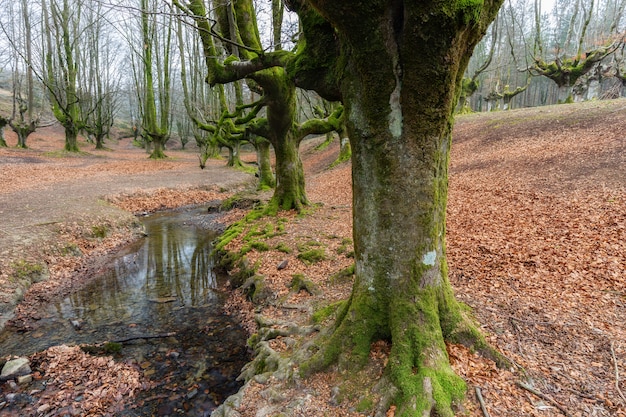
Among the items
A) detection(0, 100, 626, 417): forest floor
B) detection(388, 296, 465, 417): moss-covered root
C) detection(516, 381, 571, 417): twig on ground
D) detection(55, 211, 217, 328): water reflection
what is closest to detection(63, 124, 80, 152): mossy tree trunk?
detection(0, 100, 626, 417): forest floor

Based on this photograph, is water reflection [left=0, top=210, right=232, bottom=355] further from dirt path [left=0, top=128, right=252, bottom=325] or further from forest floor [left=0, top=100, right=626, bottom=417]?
dirt path [left=0, top=128, right=252, bottom=325]

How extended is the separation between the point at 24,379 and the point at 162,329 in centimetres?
193

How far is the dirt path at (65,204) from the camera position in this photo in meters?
8.02

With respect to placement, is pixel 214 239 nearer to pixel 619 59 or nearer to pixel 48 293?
pixel 48 293

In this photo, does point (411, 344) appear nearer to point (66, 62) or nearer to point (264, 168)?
point (264, 168)

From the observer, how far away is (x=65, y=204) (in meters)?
12.5

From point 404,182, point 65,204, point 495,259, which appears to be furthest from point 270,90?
point 65,204

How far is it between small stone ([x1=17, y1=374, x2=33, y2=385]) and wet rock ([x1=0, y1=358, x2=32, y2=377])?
0.34 ft

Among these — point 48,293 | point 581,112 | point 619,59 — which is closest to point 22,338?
→ point 48,293

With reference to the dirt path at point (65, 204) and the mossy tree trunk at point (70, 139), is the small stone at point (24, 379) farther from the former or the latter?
the mossy tree trunk at point (70, 139)

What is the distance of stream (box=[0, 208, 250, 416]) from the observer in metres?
4.67

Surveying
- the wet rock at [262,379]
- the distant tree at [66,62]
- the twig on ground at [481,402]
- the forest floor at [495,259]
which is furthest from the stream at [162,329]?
the distant tree at [66,62]

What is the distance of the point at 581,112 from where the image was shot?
16062mm

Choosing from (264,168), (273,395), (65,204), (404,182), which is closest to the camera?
(404,182)
